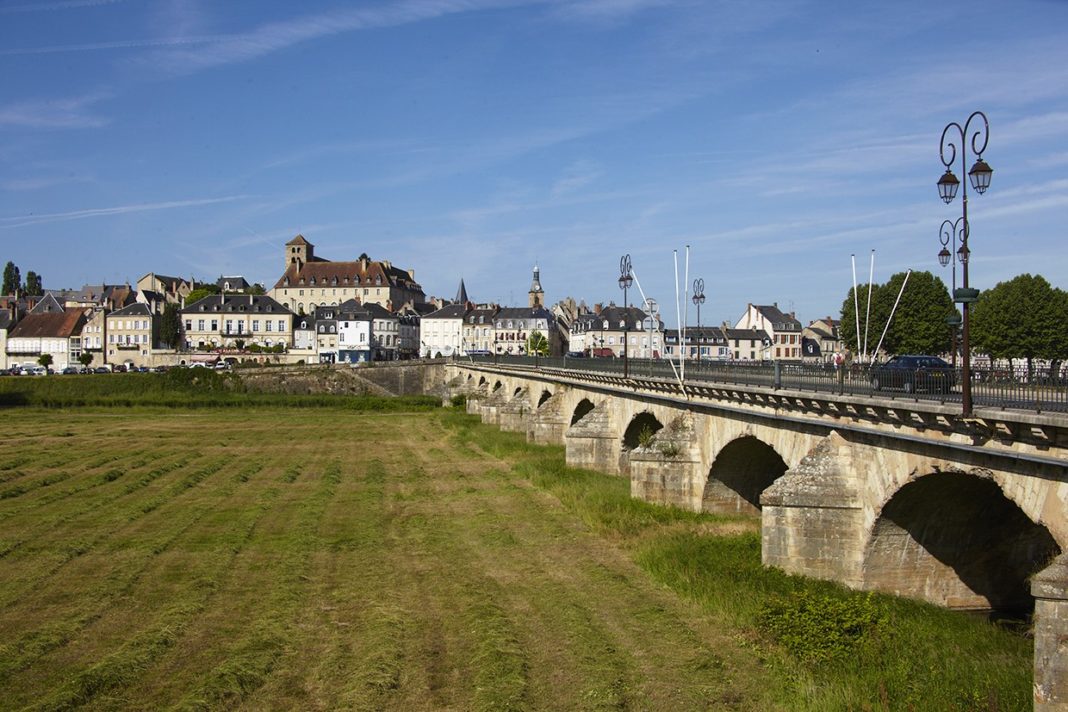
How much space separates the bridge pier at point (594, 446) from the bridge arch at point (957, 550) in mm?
17831

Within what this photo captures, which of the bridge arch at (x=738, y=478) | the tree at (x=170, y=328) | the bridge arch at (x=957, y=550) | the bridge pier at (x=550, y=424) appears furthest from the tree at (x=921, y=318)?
the tree at (x=170, y=328)

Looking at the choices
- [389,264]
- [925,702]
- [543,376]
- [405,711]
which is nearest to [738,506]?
[925,702]

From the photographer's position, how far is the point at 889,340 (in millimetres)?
66438

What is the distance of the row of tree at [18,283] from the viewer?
502 ft

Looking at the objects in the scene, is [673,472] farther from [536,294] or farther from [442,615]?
[536,294]

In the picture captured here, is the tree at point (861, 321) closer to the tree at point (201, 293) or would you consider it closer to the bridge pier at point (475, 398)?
the bridge pier at point (475, 398)

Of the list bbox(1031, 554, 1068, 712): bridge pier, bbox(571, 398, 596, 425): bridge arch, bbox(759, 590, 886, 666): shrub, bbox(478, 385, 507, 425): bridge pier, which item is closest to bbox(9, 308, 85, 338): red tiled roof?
bbox(478, 385, 507, 425): bridge pier

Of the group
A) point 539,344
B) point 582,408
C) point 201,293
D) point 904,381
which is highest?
point 201,293

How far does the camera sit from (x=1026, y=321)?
5884cm

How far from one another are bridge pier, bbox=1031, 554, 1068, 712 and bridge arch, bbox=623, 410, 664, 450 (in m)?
21.3

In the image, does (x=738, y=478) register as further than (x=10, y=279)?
No

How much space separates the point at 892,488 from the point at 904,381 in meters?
2.01

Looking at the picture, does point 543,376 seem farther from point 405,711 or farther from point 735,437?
point 405,711

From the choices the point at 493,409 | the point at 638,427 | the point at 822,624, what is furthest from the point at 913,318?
the point at 822,624
